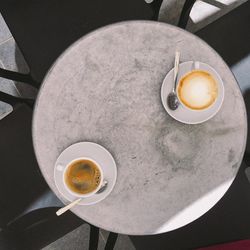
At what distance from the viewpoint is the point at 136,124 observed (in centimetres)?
125

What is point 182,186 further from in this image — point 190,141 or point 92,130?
point 92,130

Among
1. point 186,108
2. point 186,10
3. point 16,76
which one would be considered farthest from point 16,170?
point 186,10

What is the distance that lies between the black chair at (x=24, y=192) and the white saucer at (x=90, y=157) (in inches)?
12.2

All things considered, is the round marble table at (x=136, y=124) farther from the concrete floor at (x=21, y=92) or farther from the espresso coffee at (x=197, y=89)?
the concrete floor at (x=21, y=92)

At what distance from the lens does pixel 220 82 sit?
3.89 ft

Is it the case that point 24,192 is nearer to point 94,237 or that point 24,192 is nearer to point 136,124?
point 94,237

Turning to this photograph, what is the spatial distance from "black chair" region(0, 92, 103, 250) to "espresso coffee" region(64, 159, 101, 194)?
37cm

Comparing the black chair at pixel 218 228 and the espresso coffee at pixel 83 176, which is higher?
the espresso coffee at pixel 83 176

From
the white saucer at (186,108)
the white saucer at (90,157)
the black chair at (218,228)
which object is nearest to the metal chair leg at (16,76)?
the white saucer at (90,157)

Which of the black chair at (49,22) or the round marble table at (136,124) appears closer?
the round marble table at (136,124)

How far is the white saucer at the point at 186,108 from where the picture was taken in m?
1.19

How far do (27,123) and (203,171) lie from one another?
669mm

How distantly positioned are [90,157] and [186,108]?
0.31 metres

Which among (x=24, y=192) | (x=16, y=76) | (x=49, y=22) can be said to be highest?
(x=49, y=22)
